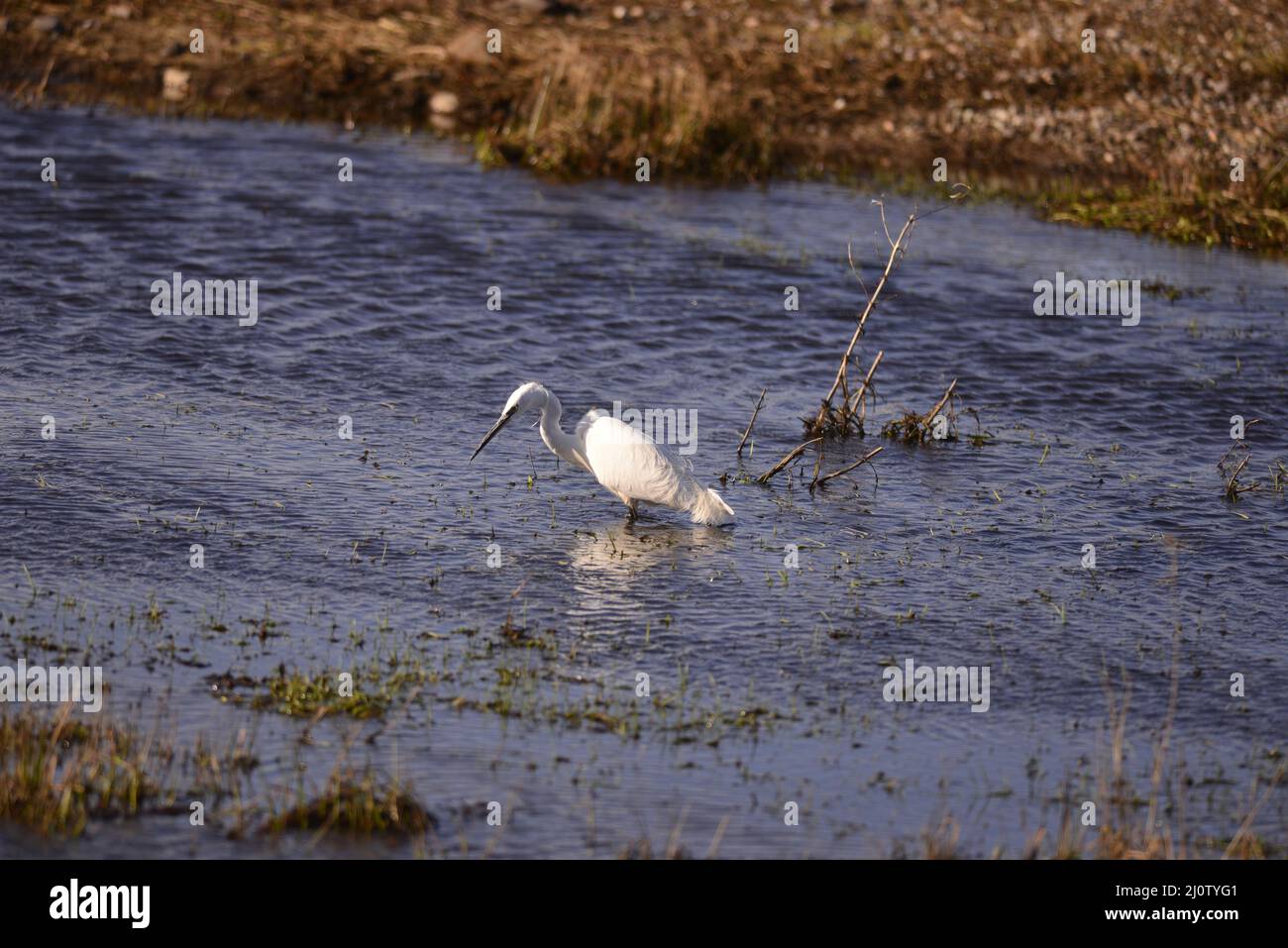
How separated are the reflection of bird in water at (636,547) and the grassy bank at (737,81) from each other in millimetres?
10741

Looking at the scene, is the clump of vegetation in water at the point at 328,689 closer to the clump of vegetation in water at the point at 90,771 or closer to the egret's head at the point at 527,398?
the clump of vegetation in water at the point at 90,771

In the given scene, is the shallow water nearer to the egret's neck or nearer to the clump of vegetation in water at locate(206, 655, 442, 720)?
the clump of vegetation in water at locate(206, 655, 442, 720)

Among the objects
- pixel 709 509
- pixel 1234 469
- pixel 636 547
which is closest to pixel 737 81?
pixel 1234 469

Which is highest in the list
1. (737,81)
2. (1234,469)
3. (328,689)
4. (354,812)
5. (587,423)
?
(737,81)

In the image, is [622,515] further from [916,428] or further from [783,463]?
[916,428]

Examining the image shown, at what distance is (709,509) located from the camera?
10.7 meters

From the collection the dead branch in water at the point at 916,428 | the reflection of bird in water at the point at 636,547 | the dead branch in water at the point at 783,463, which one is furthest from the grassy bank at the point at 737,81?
the reflection of bird in water at the point at 636,547

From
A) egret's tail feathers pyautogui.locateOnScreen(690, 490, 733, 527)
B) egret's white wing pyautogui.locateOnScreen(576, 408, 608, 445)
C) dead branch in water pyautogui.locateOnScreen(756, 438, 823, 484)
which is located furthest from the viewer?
dead branch in water pyautogui.locateOnScreen(756, 438, 823, 484)

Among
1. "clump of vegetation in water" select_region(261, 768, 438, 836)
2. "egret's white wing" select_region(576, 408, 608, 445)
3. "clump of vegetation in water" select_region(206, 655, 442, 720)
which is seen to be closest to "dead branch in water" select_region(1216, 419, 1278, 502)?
"egret's white wing" select_region(576, 408, 608, 445)

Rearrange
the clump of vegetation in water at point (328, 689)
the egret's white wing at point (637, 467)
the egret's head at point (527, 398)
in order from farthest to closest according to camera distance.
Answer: the egret's head at point (527, 398) < the egret's white wing at point (637, 467) < the clump of vegetation in water at point (328, 689)

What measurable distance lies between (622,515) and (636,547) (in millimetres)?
758

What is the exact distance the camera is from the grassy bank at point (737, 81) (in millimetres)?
21016

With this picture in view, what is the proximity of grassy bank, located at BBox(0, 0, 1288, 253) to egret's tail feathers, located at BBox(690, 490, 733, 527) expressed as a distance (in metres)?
10.8

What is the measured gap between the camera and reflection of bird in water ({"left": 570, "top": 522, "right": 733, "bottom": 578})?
1016 centimetres
